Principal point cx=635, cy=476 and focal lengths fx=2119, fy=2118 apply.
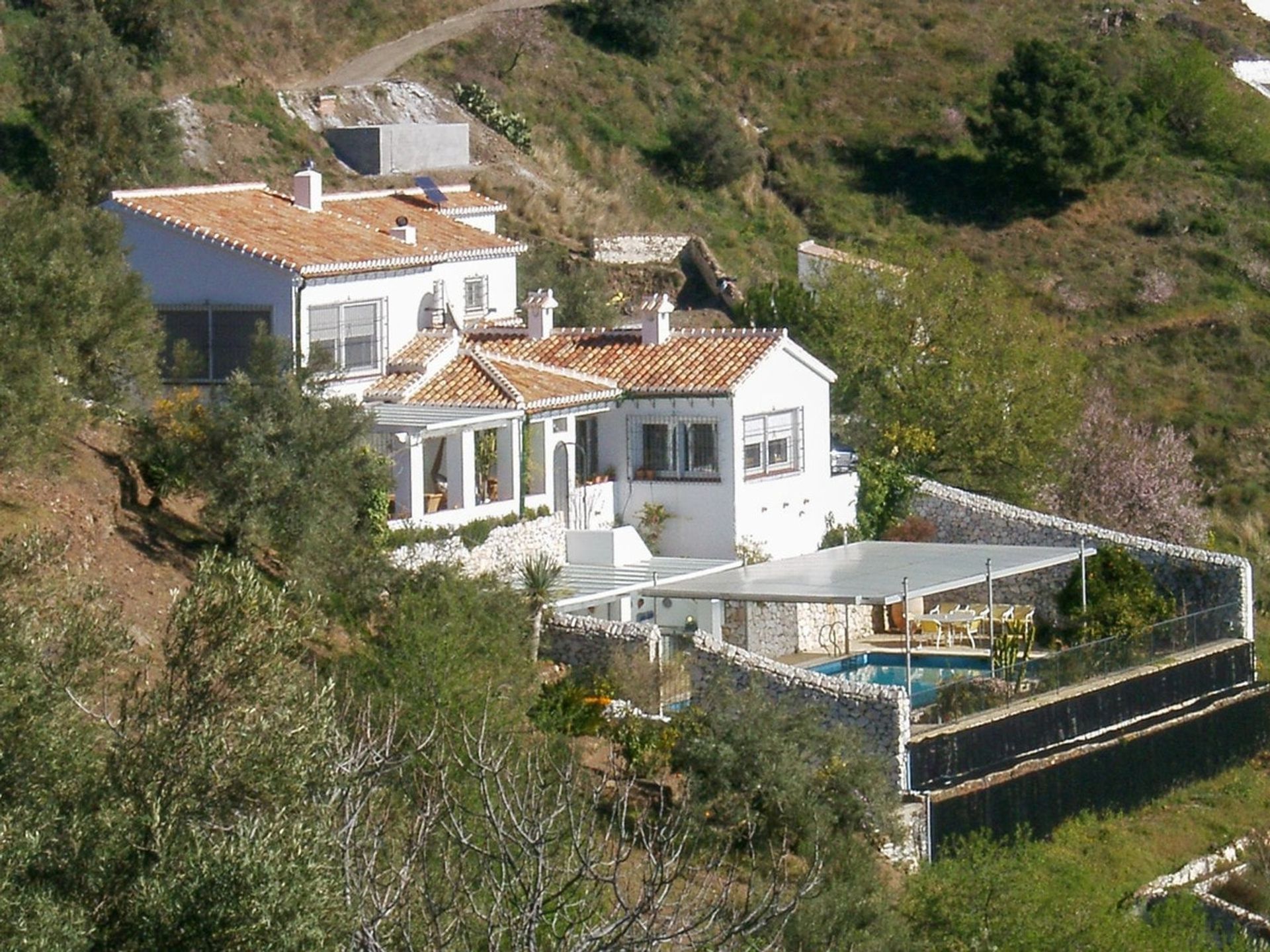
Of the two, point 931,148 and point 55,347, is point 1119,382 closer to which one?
point 931,148

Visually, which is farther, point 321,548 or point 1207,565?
point 1207,565

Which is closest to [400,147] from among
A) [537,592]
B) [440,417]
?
[440,417]

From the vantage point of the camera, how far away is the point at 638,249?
55.4 meters

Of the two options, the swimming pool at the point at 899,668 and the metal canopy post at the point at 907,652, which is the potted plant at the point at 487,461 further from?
the metal canopy post at the point at 907,652

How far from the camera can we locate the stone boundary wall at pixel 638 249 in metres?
54.8

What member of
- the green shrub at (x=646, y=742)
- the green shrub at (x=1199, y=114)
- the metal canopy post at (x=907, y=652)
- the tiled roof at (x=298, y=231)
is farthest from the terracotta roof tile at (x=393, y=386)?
the green shrub at (x=1199, y=114)

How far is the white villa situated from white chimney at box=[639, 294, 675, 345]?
0.04 meters

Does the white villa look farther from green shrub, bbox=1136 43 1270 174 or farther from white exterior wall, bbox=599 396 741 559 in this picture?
green shrub, bbox=1136 43 1270 174

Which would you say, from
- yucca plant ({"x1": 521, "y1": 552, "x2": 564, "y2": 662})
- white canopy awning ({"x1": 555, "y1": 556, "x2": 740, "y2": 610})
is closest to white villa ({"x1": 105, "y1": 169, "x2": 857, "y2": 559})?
white canopy awning ({"x1": 555, "y1": 556, "x2": 740, "y2": 610})

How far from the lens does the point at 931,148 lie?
232 ft

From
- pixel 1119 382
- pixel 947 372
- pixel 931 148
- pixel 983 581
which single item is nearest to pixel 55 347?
pixel 983 581

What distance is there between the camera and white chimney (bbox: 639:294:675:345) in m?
35.1

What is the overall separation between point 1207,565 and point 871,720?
10416mm

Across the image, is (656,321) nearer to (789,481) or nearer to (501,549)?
(789,481)
